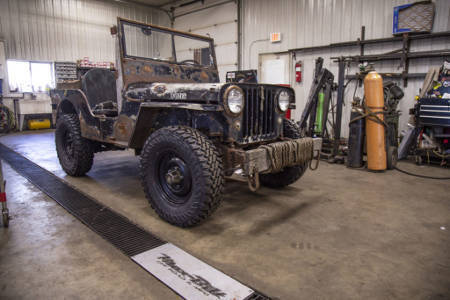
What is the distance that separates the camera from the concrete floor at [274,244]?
6.13ft

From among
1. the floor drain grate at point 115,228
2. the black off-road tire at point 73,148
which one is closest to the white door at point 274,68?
the black off-road tire at point 73,148

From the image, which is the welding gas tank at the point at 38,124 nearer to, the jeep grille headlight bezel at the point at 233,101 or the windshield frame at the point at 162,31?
the windshield frame at the point at 162,31

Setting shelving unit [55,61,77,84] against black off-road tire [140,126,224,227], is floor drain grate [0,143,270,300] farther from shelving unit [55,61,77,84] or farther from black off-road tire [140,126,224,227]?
shelving unit [55,61,77,84]

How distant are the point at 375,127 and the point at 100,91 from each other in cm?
408

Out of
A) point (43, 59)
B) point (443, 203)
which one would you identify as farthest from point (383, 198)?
point (43, 59)

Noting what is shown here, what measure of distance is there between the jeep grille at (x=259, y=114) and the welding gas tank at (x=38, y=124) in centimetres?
953

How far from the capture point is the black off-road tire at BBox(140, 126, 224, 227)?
94.5 inches

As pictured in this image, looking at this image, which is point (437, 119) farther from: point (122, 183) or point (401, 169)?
point (122, 183)

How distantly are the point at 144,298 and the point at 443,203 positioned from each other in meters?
3.26

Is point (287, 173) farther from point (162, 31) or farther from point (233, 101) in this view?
point (162, 31)

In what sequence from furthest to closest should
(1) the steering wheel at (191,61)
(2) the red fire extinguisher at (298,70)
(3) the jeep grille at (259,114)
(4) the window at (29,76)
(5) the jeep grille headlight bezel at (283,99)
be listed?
(4) the window at (29,76), (2) the red fire extinguisher at (298,70), (1) the steering wheel at (191,61), (5) the jeep grille headlight bezel at (283,99), (3) the jeep grille at (259,114)

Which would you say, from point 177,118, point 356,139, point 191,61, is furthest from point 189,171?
point 356,139

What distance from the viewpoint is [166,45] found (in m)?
3.83

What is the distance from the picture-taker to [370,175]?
14.9 feet
